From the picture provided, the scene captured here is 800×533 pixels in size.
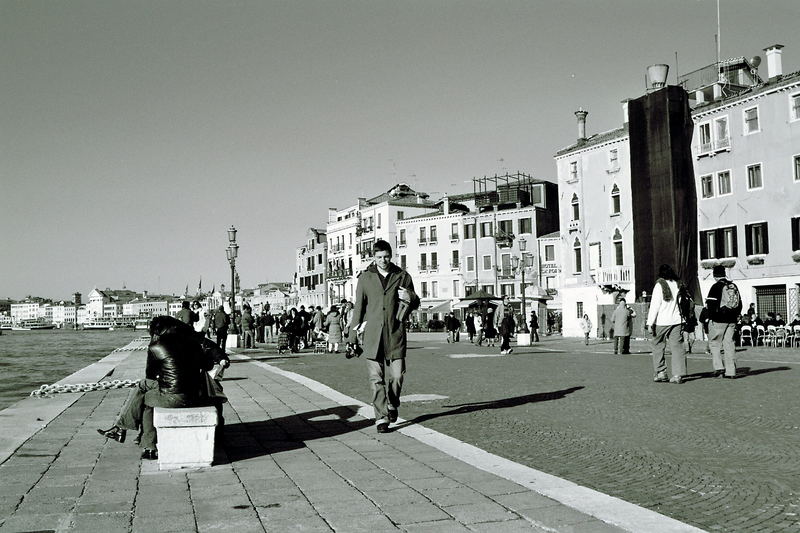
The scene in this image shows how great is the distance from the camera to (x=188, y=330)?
691 centimetres

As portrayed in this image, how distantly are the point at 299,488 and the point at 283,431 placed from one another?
2888 mm

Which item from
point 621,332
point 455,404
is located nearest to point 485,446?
point 455,404

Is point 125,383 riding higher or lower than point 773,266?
lower

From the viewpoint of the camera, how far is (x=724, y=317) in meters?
13.1

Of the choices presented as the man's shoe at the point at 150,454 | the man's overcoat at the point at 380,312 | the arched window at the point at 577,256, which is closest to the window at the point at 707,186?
the arched window at the point at 577,256

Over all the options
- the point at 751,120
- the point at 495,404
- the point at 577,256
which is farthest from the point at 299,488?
the point at 577,256

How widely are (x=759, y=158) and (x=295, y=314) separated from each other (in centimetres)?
2444

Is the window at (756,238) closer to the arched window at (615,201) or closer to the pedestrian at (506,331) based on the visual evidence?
the arched window at (615,201)

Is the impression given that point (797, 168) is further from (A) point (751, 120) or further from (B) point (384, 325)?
(B) point (384, 325)

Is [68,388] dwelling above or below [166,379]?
below

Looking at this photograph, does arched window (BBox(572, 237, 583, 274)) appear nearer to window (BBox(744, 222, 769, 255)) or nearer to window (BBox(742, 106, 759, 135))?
window (BBox(744, 222, 769, 255))

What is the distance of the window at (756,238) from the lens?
38.4 metres

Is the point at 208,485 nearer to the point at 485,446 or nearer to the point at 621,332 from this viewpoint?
the point at 485,446

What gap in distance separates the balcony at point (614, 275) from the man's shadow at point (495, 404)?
120ft
